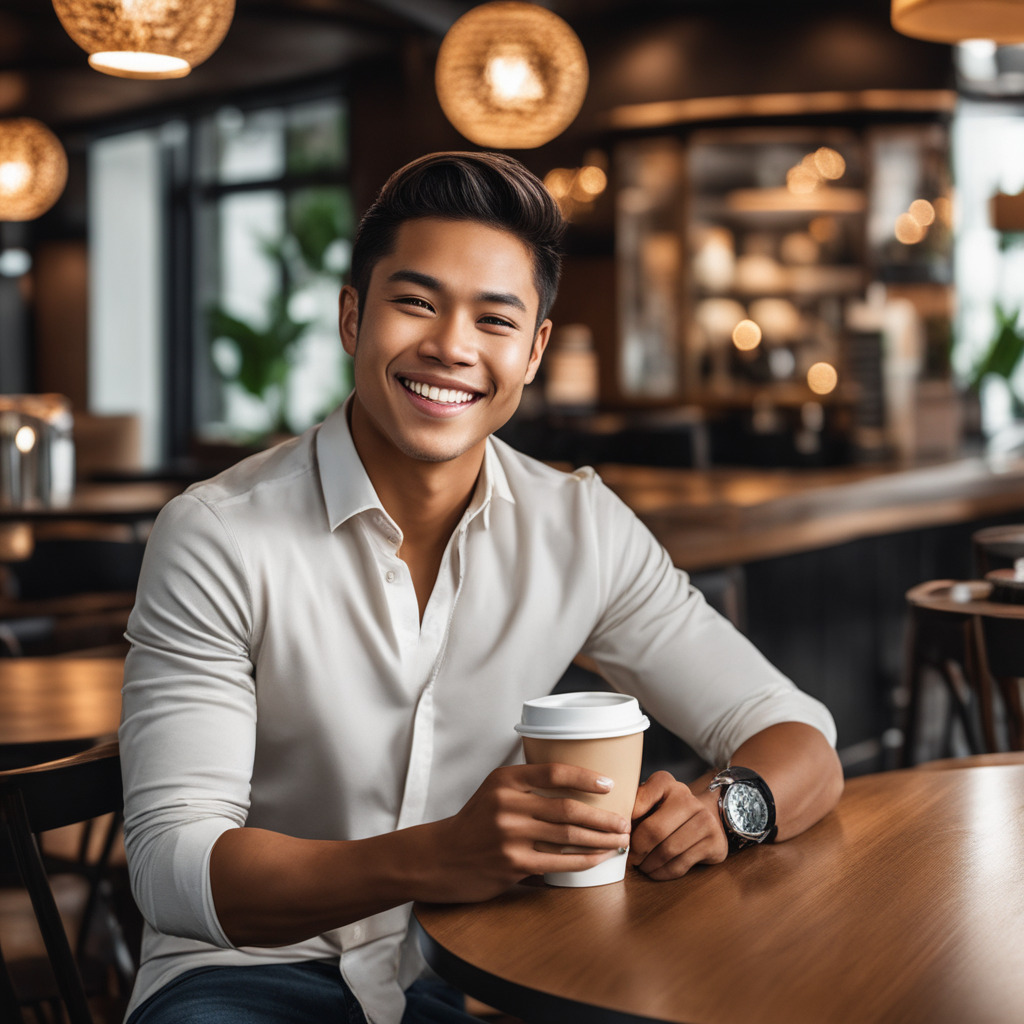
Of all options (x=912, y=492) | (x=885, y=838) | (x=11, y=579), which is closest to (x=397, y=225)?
(x=885, y=838)

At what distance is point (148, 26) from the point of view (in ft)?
9.75

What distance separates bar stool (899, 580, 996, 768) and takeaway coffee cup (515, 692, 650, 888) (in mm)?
1239

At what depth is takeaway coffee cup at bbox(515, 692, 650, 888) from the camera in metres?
1.03

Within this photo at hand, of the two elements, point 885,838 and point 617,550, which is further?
point 617,550

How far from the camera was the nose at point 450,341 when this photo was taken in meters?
1.32

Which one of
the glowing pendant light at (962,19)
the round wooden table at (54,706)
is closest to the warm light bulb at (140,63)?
the round wooden table at (54,706)

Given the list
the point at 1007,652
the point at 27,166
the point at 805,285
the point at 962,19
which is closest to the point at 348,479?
the point at 1007,652

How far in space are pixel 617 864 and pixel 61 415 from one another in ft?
12.5

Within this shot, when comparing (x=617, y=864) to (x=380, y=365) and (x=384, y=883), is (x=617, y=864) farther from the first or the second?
(x=380, y=365)

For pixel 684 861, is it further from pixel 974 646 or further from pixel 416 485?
pixel 974 646

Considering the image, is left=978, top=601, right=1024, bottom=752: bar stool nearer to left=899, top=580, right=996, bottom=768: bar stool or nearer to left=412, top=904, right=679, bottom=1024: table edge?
left=899, top=580, right=996, bottom=768: bar stool

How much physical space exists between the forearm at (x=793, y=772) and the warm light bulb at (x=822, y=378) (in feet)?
22.5

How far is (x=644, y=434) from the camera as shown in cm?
581

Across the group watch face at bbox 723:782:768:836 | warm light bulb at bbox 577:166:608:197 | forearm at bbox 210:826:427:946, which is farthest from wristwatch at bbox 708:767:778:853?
warm light bulb at bbox 577:166:608:197
